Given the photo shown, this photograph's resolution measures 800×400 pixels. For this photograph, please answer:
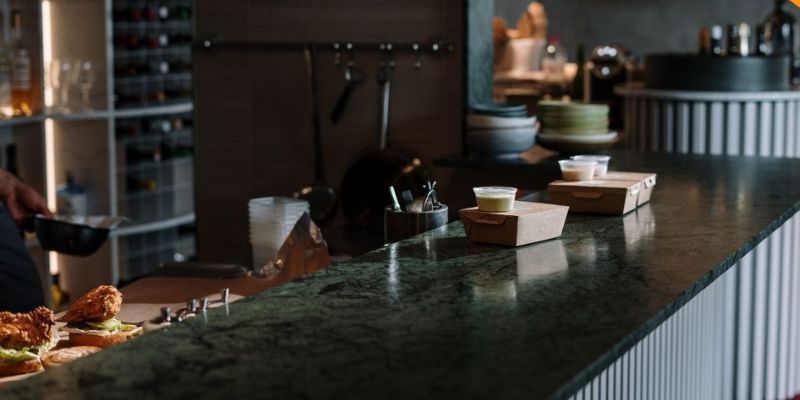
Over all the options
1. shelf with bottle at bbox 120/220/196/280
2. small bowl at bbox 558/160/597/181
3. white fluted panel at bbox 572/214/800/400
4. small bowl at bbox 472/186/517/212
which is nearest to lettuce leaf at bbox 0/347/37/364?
small bowl at bbox 472/186/517/212

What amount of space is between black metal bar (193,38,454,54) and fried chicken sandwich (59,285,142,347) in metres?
2.03

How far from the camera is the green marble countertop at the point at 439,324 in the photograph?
5.06 feet

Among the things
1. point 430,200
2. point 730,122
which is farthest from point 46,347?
point 730,122

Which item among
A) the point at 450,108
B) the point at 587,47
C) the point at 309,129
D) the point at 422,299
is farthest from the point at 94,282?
the point at 587,47

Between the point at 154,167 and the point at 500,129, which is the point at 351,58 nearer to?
the point at 500,129

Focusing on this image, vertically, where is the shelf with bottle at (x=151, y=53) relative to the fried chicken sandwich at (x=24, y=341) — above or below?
above

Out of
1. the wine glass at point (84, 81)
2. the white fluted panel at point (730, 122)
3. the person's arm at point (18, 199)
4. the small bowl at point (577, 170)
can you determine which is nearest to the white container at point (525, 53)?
the white fluted panel at point (730, 122)

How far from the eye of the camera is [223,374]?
1577 mm

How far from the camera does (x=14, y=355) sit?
2.13 m

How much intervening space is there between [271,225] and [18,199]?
1093 millimetres

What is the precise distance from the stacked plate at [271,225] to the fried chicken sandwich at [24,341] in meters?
0.91

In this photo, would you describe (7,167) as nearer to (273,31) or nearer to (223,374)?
(273,31)

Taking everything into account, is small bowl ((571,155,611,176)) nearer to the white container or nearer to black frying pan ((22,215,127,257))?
black frying pan ((22,215,127,257))

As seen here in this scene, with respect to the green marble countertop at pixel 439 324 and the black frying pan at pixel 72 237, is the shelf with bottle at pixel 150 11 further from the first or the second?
the green marble countertop at pixel 439 324
